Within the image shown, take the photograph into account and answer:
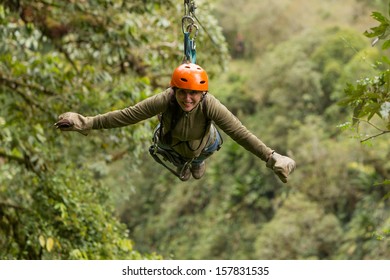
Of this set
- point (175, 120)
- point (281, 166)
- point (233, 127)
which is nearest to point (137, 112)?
point (175, 120)

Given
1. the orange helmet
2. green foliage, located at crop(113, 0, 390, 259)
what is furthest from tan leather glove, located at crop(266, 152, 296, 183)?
green foliage, located at crop(113, 0, 390, 259)

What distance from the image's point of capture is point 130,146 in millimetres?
6520

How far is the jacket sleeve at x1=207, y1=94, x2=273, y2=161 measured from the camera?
3.55 m

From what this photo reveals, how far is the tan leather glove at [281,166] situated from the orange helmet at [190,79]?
0.48 m

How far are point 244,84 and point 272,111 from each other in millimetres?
2661

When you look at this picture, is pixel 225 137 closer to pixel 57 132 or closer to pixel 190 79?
pixel 57 132

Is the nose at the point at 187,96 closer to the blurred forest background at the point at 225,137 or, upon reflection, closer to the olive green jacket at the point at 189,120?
the olive green jacket at the point at 189,120

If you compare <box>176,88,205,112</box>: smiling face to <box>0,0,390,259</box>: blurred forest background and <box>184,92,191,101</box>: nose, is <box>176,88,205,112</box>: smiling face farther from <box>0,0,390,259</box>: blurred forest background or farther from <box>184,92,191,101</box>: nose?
<box>0,0,390,259</box>: blurred forest background

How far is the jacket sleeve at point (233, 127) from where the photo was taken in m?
3.55

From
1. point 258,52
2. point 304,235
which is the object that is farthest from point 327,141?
point 258,52

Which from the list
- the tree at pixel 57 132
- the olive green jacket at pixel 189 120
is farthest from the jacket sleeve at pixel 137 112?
the tree at pixel 57 132

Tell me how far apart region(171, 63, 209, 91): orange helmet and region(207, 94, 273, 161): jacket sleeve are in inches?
4.7

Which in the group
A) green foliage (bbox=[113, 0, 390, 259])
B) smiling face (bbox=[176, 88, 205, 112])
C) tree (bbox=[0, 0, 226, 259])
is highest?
smiling face (bbox=[176, 88, 205, 112])

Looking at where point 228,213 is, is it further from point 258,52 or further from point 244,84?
point 258,52
